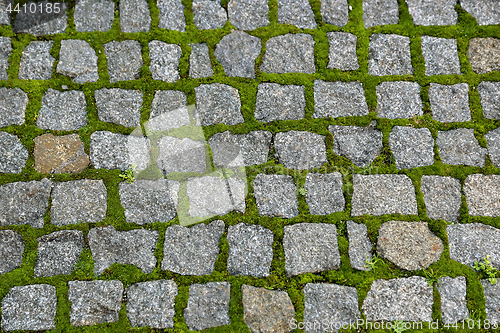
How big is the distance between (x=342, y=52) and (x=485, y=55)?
4.70 feet

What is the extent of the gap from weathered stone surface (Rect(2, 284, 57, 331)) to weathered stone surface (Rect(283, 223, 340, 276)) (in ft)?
6.63

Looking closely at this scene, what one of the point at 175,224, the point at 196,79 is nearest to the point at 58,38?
the point at 196,79

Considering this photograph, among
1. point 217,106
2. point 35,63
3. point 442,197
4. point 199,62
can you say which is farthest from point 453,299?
point 35,63

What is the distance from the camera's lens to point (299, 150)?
3.02 m

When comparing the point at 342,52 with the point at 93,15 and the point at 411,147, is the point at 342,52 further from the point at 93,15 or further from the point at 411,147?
the point at 93,15

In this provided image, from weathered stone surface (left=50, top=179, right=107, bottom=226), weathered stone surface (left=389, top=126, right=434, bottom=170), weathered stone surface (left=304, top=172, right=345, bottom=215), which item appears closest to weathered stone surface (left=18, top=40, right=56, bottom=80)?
weathered stone surface (left=50, top=179, right=107, bottom=226)

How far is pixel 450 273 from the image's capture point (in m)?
2.86

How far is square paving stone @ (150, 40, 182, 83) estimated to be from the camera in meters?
3.09

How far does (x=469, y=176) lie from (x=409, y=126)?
28.0 inches

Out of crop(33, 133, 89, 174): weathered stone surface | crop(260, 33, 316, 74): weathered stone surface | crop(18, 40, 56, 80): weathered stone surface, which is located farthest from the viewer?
crop(260, 33, 316, 74): weathered stone surface

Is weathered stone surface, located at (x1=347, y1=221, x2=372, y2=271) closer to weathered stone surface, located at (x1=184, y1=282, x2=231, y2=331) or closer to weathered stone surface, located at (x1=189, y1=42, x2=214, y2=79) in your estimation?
weathered stone surface, located at (x1=184, y1=282, x2=231, y2=331)

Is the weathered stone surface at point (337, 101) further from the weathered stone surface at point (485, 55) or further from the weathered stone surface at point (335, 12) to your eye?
the weathered stone surface at point (485, 55)

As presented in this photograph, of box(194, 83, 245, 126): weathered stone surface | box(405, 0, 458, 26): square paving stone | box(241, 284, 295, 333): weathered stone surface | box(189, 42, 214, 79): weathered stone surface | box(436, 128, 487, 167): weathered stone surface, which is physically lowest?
box(241, 284, 295, 333): weathered stone surface

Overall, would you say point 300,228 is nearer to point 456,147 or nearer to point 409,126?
point 409,126
